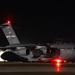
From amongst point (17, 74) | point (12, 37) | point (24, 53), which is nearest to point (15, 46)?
point (24, 53)

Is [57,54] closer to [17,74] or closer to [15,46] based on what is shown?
[15,46]

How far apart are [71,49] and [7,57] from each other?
12.4 metres

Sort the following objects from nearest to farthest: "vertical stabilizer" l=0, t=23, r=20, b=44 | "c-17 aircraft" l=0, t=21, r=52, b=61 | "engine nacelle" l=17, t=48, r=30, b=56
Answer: "engine nacelle" l=17, t=48, r=30, b=56 < "c-17 aircraft" l=0, t=21, r=52, b=61 < "vertical stabilizer" l=0, t=23, r=20, b=44

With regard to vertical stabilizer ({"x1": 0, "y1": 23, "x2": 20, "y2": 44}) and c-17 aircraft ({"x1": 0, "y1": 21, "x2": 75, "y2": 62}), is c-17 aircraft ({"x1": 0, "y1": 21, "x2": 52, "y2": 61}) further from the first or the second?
vertical stabilizer ({"x1": 0, "y1": 23, "x2": 20, "y2": 44})

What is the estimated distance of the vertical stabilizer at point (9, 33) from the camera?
66000 mm

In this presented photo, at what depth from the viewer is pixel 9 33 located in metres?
67.2

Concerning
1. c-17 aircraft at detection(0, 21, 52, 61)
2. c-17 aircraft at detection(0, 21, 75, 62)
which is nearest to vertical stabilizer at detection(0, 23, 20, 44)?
c-17 aircraft at detection(0, 21, 52, 61)

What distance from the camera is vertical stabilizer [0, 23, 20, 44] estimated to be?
217 feet

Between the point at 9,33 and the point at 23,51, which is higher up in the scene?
the point at 9,33

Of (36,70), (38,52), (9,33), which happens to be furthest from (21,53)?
(36,70)

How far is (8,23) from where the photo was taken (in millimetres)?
67500

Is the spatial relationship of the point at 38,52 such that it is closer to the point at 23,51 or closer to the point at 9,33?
the point at 23,51

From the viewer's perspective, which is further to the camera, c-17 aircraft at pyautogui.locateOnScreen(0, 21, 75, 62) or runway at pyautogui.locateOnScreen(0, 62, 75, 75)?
c-17 aircraft at pyautogui.locateOnScreen(0, 21, 75, 62)

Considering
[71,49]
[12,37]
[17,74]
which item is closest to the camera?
[17,74]
